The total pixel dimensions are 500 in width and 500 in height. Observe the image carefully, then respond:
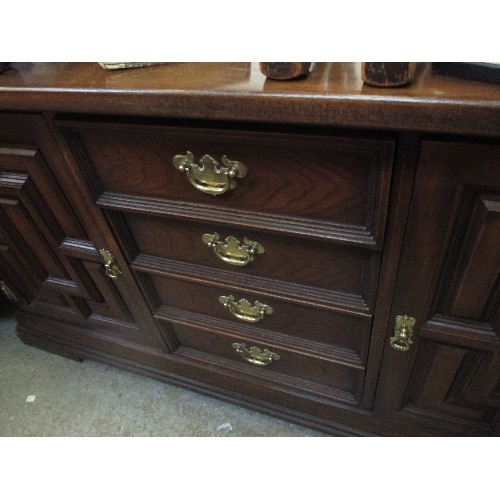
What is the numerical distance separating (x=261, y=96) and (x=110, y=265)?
426 millimetres

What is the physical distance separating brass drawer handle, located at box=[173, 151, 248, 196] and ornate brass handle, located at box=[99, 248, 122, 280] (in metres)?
0.25

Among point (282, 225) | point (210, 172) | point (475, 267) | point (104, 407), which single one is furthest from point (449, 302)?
point (104, 407)

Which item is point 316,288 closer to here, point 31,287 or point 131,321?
point 131,321

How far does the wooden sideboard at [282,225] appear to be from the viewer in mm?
332

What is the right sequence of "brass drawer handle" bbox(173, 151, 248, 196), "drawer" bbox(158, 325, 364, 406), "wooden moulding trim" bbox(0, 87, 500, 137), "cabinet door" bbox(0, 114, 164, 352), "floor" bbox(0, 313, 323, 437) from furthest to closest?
→ 1. "floor" bbox(0, 313, 323, 437)
2. "drawer" bbox(158, 325, 364, 406)
3. "cabinet door" bbox(0, 114, 164, 352)
4. "brass drawer handle" bbox(173, 151, 248, 196)
5. "wooden moulding trim" bbox(0, 87, 500, 137)

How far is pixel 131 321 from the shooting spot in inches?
30.4

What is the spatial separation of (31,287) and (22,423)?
0.35 m

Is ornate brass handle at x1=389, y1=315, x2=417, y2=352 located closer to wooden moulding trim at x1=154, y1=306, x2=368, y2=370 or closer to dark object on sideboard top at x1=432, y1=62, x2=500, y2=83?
wooden moulding trim at x1=154, y1=306, x2=368, y2=370

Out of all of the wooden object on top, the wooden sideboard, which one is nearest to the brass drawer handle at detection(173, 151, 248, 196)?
the wooden sideboard

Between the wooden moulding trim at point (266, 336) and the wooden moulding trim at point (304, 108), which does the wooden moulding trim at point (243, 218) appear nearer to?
the wooden moulding trim at point (304, 108)

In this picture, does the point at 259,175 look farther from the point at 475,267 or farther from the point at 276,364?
the point at 276,364

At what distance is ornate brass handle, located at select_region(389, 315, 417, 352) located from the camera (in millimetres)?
477

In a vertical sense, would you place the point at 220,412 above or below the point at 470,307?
below
